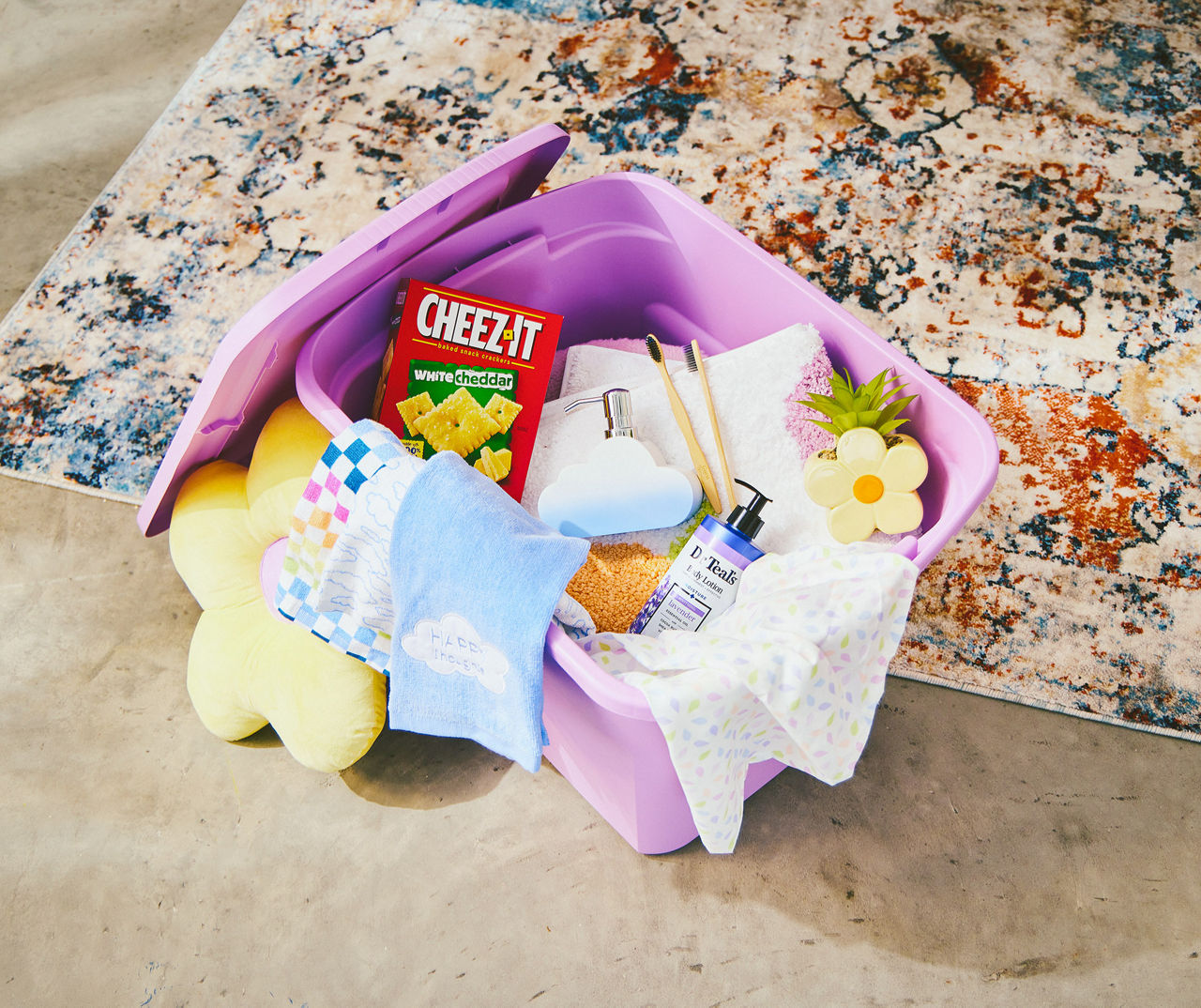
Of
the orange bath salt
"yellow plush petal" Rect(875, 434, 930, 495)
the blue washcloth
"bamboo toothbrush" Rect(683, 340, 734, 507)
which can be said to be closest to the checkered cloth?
the blue washcloth

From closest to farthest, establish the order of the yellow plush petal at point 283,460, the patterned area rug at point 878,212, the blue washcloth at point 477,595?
the blue washcloth at point 477,595, the yellow plush petal at point 283,460, the patterned area rug at point 878,212

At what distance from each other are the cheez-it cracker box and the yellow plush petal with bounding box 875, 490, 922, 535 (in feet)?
1.13

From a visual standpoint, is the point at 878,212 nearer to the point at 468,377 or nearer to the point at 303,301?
the point at 468,377

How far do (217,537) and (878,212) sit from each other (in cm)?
103

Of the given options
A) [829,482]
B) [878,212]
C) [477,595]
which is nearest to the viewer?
[477,595]

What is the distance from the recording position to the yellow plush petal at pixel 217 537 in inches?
36.2

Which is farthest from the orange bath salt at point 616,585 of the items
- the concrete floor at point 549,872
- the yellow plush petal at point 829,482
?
the concrete floor at point 549,872

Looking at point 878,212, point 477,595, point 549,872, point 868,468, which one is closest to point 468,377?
point 477,595

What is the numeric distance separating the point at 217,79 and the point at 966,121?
1.26m

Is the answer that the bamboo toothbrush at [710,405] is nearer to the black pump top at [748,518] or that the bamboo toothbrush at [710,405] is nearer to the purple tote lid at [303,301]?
the black pump top at [748,518]

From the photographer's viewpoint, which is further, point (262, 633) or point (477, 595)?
point (262, 633)

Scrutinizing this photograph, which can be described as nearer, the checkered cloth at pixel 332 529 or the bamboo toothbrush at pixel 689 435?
the checkered cloth at pixel 332 529

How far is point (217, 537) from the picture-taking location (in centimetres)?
92

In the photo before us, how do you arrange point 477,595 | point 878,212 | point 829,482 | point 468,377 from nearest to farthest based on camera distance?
1. point 477,595
2. point 829,482
3. point 468,377
4. point 878,212
